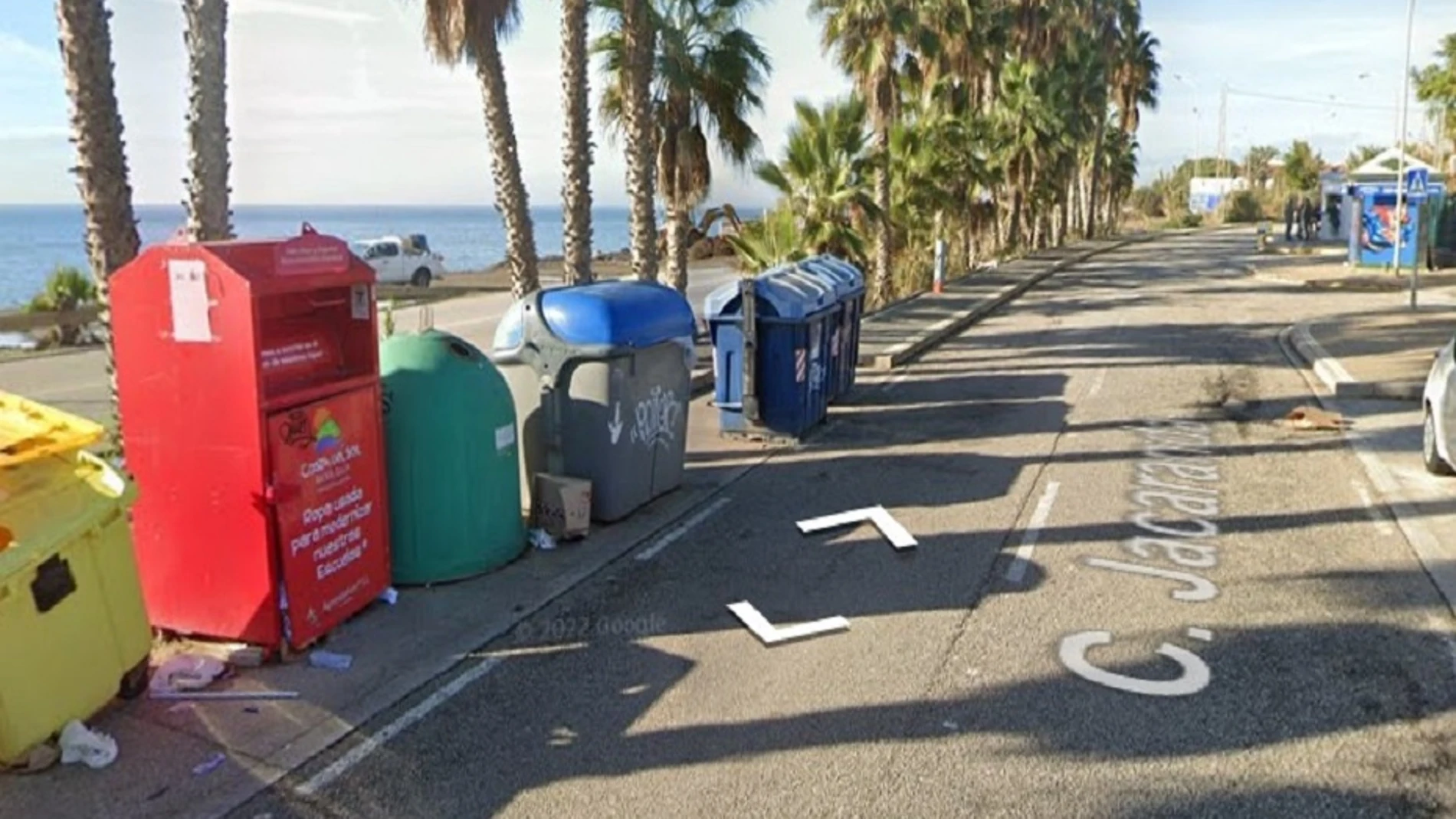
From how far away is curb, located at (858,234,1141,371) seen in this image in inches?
627

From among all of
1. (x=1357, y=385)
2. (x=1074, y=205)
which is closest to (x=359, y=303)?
(x=1357, y=385)

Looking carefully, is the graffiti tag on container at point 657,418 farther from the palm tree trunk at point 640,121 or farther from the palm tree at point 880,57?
the palm tree at point 880,57

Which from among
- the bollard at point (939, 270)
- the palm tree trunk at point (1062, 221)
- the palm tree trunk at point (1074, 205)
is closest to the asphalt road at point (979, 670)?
the bollard at point (939, 270)

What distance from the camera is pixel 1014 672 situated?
17.7ft

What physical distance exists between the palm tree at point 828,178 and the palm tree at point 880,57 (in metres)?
2.13

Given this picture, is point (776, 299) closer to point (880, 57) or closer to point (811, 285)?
point (811, 285)

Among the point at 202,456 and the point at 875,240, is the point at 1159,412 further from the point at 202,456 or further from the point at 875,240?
the point at 875,240

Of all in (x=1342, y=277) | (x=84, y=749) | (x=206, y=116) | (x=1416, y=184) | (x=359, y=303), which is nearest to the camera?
(x=84, y=749)

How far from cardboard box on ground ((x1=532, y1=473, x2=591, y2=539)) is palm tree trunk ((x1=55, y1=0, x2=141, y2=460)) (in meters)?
2.54

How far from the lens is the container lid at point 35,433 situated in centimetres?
462

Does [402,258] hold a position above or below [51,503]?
above

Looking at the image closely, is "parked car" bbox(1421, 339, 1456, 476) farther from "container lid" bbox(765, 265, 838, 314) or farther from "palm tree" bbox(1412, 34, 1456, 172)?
"palm tree" bbox(1412, 34, 1456, 172)

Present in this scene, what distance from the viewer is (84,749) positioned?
14.8ft

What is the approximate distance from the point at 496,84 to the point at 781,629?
9.16 meters
